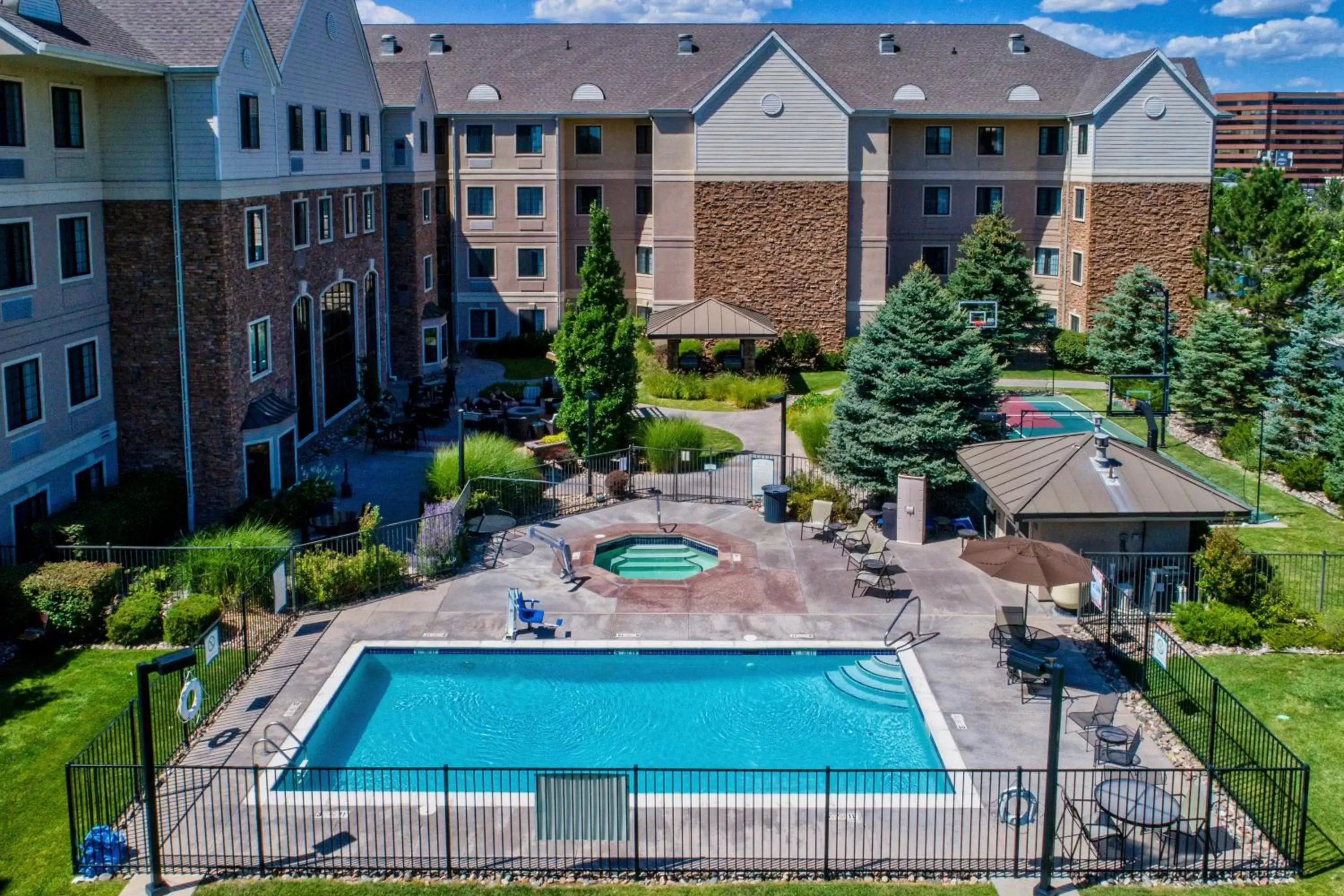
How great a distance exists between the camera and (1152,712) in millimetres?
19406

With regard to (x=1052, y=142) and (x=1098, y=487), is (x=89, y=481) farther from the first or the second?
(x=1052, y=142)

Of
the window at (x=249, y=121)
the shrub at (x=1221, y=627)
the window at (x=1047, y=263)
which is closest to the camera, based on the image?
the shrub at (x=1221, y=627)

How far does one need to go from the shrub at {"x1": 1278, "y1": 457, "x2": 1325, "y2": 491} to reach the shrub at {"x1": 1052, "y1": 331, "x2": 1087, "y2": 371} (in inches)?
611

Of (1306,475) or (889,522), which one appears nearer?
(889,522)

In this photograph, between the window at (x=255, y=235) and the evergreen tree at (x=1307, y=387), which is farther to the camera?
the evergreen tree at (x=1307, y=387)

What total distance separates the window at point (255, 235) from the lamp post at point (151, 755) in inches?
608

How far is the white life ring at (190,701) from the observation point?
58.6 feet

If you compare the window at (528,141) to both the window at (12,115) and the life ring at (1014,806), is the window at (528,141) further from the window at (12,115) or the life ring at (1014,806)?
the life ring at (1014,806)

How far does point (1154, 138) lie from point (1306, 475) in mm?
19854

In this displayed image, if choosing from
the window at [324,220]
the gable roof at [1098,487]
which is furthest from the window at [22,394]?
the gable roof at [1098,487]

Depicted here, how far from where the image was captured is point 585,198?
53.0 meters

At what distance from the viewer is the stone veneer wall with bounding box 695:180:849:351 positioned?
4753 cm

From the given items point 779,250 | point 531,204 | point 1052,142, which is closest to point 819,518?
point 779,250

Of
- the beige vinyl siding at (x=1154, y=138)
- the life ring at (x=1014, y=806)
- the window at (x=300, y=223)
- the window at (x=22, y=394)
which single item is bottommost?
the life ring at (x=1014, y=806)
